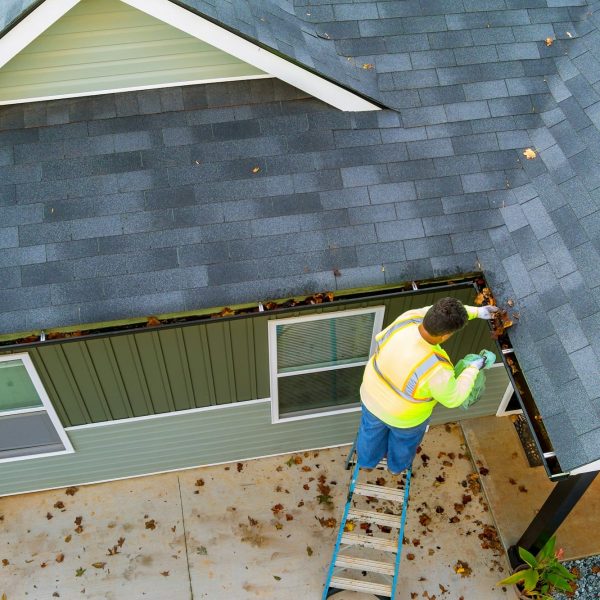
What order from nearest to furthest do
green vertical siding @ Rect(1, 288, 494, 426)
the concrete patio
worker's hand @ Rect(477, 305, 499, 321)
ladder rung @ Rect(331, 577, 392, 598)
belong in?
worker's hand @ Rect(477, 305, 499, 321), green vertical siding @ Rect(1, 288, 494, 426), ladder rung @ Rect(331, 577, 392, 598), the concrete patio

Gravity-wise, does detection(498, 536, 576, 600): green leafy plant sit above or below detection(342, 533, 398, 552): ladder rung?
below

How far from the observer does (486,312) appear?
611cm

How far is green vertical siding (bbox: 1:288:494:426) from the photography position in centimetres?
691

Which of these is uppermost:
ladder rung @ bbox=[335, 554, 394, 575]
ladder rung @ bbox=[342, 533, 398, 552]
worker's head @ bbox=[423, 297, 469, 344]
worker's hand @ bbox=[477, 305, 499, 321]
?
worker's head @ bbox=[423, 297, 469, 344]

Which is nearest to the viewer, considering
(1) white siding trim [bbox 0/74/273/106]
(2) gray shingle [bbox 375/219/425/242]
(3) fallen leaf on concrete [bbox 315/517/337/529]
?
(2) gray shingle [bbox 375/219/425/242]

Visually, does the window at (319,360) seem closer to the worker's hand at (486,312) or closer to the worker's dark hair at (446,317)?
the worker's hand at (486,312)

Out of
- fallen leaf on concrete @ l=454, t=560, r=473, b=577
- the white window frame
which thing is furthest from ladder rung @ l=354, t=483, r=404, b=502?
the white window frame

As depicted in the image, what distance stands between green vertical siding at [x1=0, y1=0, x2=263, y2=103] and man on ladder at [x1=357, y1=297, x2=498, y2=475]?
2.82 m

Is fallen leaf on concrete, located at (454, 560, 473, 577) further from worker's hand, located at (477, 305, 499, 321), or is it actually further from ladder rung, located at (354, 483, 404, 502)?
worker's hand, located at (477, 305, 499, 321)

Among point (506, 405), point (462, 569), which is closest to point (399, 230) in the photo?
point (506, 405)

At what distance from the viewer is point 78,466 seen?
8.47m

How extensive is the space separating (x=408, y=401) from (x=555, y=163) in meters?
2.51

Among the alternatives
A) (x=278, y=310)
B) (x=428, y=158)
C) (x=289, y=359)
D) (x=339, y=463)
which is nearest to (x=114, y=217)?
(x=278, y=310)

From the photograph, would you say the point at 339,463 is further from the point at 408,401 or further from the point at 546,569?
the point at 408,401
